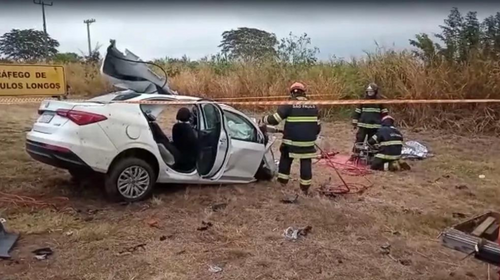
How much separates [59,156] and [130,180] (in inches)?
33.0

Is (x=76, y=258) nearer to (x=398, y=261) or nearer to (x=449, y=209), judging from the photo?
(x=398, y=261)

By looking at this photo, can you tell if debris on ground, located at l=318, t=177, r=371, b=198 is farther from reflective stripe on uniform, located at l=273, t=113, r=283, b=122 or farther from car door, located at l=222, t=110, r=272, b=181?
reflective stripe on uniform, located at l=273, t=113, r=283, b=122

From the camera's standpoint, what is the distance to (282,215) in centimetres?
587

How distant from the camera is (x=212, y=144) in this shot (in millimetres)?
6488

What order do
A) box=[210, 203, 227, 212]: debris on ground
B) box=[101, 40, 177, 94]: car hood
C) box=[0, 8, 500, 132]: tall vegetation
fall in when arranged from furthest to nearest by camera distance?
box=[0, 8, 500, 132]: tall vegetation → box=[101, 40, 177, 94]: car hood → box=[210, 203, 227, 212]: debris on ground

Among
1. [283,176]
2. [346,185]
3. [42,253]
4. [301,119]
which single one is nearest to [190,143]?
[283,176]

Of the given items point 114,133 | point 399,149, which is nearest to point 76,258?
point 114,133

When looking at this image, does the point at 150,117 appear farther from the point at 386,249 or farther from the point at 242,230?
the point at 386,249

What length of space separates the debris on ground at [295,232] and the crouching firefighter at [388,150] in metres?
3.73

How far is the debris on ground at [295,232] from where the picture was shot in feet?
16.9

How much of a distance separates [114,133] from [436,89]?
33.3ft

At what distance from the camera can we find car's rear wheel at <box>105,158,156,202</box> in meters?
5.80

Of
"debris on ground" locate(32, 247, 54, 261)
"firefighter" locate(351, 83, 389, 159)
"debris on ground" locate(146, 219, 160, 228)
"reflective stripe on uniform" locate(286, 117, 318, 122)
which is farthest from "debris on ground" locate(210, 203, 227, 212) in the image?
"firefighter" locate(351, 83, 389, 159)

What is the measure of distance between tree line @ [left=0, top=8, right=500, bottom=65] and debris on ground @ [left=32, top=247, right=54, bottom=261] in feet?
10.1
